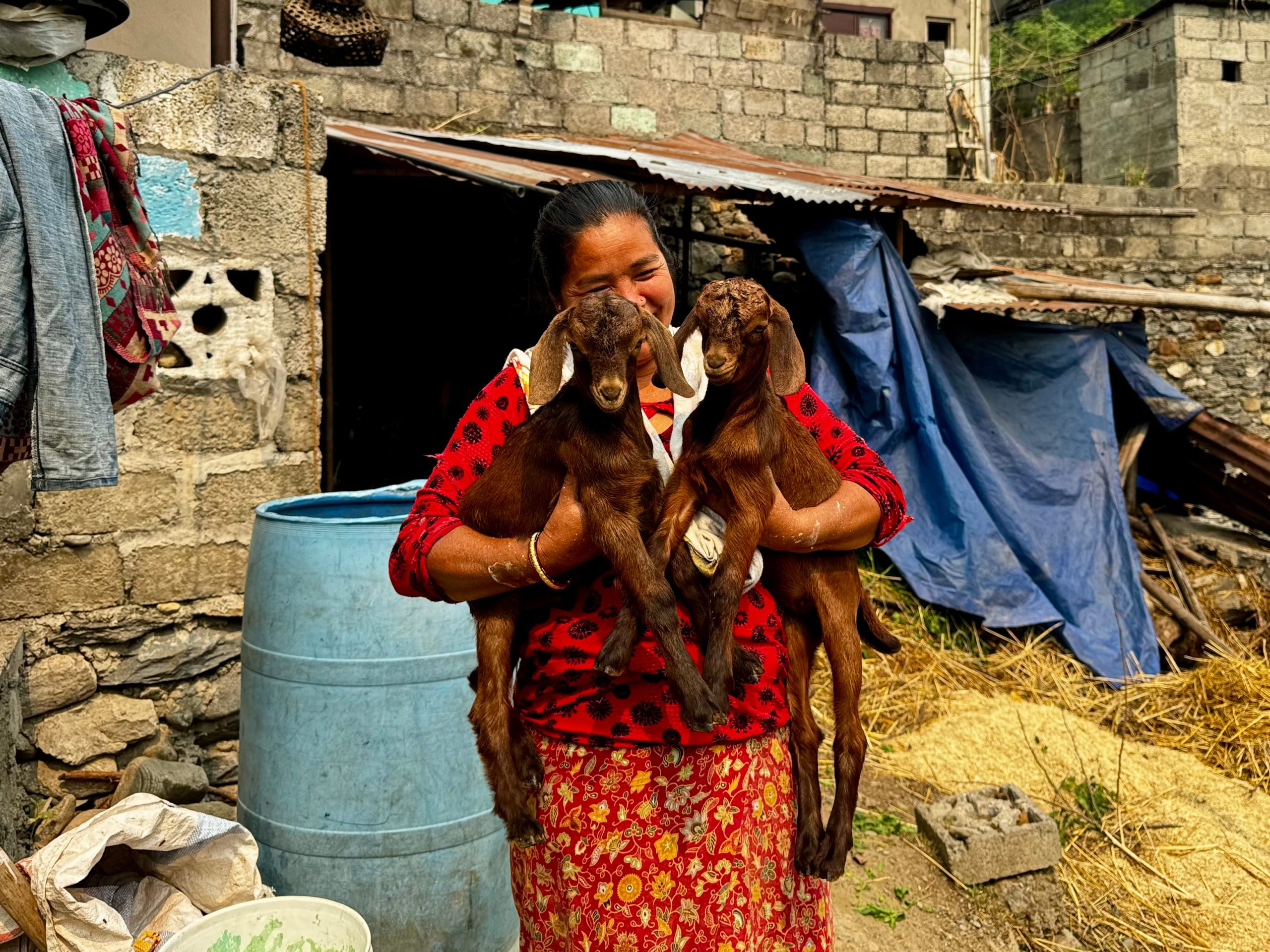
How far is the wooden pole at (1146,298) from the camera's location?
6.40 metres

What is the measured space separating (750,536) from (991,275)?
596cm

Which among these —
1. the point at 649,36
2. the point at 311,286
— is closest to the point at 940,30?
the point at 649,36

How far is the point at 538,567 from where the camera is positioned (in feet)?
Answer: 5.21

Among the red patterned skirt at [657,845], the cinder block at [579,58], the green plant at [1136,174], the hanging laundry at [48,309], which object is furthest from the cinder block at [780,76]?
the red patterned skirt at [657,845]

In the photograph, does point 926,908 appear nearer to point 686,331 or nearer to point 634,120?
point 686,331

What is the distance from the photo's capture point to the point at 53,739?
11.3 ft

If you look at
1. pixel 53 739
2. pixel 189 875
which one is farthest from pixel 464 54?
pixel 189 875

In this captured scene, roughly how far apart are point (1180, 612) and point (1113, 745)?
155cm

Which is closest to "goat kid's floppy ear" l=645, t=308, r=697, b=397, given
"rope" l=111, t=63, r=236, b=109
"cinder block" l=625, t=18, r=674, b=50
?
"rope" l=111, t=63, r=236, b=109

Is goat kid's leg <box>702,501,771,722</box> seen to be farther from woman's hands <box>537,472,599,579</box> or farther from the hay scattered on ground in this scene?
the hay scattered on ground

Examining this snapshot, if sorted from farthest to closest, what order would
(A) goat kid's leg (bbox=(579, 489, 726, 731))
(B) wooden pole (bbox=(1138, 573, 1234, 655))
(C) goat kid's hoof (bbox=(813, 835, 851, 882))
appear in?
(B) wooden pole (bbox=(1138, 573, 1234, 655))
(C) goat kid's hoof (bbox=(813, 835, 851, 882))
(A) goat kid's leg (bbox=(579, 489, 726, 731))

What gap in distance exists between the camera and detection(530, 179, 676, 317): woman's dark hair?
69.0 inches

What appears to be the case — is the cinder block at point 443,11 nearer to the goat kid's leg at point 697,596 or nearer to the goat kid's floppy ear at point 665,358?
the goat kid's floppy ear at point 665,358

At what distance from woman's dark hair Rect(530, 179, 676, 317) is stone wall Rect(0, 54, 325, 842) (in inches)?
87.5
